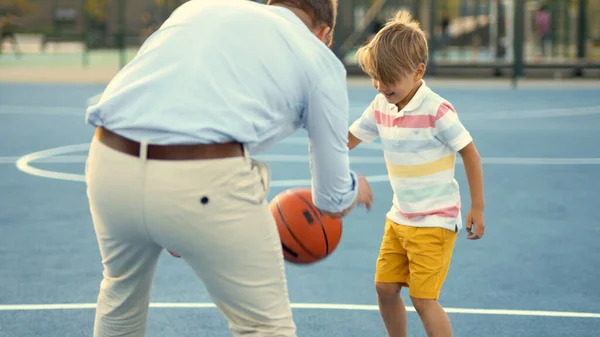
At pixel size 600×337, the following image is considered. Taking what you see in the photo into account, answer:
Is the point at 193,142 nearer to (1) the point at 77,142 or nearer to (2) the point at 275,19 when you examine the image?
(2) the point at 275,19

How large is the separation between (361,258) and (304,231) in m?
3.23

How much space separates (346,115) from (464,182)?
7030 millimetres

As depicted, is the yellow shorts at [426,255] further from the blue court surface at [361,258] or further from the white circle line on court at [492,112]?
the white circle line on court at [492,112]

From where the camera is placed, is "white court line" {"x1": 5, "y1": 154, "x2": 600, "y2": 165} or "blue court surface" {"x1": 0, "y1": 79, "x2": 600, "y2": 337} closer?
"blue court surface" {"x1": 0, "y1": 79, "x2": 600, "y2": 337}

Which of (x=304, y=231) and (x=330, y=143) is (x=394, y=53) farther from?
(x=330, y=143)

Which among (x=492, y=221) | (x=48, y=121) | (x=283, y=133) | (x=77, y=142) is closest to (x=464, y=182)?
(x=492, y=221)

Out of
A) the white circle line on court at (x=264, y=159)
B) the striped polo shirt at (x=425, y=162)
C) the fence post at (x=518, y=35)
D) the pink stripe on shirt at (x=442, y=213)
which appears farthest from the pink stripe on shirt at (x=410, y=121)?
the fence post at (x=518, y=35)

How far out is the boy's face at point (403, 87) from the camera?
454 centimetres

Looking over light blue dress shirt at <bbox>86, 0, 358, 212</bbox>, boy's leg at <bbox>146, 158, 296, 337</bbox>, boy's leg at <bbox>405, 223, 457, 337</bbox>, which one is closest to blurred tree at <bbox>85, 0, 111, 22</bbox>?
boy's leg at <bbox>405, 223, 457, 337</bbox>

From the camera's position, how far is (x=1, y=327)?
5.58 metres

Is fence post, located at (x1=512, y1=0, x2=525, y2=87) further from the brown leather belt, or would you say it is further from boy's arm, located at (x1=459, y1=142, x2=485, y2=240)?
the brown leather belt

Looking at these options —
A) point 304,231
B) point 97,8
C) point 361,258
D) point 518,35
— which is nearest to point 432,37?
point 518,35

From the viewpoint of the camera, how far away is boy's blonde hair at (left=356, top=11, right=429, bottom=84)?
450 centimetres

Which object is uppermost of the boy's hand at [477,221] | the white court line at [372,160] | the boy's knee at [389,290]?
the boy's hand at [477,221]
